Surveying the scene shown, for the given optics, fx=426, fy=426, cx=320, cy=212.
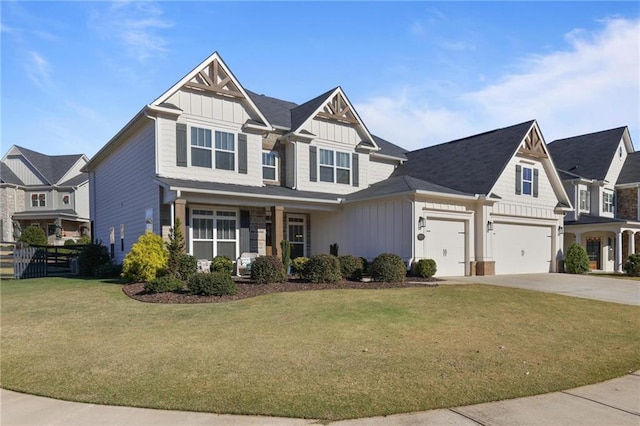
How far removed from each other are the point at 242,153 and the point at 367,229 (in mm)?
6334

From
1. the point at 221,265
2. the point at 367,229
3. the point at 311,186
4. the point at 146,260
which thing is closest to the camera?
the point at 146,260

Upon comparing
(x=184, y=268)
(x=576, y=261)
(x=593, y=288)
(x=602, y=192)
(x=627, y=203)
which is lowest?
(x=593, y=288)

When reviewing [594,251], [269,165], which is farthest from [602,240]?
[269,165]

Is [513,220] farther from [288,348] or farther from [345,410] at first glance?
[345,410]

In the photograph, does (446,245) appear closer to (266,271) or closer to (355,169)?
(355,169)

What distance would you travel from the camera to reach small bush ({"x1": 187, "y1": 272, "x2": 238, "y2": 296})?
11406 millimetres

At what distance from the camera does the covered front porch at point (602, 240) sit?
25297 mm

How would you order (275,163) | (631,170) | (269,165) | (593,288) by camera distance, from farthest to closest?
(631,170)
(275,163)
(269,165)
(593,288)

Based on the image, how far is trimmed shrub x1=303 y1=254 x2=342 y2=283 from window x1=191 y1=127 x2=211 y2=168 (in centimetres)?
630

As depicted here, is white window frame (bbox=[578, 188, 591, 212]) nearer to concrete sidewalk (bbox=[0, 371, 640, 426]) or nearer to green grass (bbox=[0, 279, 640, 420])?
green grass (bbox=[0, 279, 640, 420])

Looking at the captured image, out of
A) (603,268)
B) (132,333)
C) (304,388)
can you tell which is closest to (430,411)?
(304,388)

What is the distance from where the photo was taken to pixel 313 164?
2012 centimetres

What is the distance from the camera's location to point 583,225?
83.9ft

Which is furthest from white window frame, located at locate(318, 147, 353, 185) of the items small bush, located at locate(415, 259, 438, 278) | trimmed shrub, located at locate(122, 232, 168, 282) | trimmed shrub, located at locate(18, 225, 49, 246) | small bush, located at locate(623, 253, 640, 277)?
trimmed shrub, located at locate(18, 225, 49, 246)
